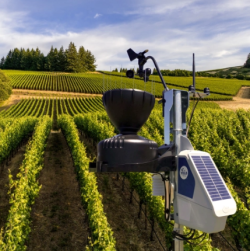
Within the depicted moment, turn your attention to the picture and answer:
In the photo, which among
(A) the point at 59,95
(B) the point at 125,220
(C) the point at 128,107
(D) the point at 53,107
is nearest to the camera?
(C) the point at 128,107

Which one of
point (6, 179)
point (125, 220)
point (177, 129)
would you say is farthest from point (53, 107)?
point (177, 129)

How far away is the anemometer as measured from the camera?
1669 mm

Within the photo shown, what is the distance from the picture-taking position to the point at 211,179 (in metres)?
1.72

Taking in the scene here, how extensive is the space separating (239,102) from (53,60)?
235ft

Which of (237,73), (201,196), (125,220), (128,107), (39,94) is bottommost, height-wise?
(125,220)

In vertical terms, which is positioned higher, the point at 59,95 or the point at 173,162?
the point at 173,162

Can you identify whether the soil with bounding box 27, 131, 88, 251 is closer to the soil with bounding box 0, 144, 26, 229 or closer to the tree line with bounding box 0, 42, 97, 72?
the soil with bounding box 0, 144, 26, 229

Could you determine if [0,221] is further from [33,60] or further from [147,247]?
[33,60]

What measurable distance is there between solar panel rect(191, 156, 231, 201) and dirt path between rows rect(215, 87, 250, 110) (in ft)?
165

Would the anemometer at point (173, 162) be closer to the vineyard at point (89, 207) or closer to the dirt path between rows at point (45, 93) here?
the vineyard at point (89, 207)

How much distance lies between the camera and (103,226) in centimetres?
664

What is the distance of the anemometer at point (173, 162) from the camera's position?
5.48 ft

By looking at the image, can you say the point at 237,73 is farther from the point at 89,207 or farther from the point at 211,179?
the point at 211,179

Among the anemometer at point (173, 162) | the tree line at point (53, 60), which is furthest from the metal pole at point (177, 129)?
the tree line at point (53, 60)
